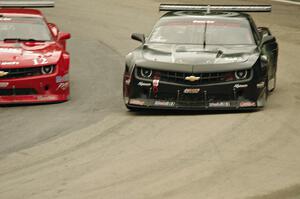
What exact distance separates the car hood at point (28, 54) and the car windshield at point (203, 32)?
5.38 ft

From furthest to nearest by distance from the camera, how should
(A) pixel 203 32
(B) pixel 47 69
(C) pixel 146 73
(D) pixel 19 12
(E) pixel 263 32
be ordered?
(D) pixel 19 12, (E) pixel 263 32, (B) pixel 47 69, (A) pixel 203 32, (C) pixel 146 73

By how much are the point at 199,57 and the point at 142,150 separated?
10.1ft

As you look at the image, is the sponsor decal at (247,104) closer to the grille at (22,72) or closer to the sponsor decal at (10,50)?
the grille at (22,72)

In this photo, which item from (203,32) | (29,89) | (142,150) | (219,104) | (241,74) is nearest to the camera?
(142,150)

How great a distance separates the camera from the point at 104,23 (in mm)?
26562

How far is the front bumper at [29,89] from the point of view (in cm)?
1550

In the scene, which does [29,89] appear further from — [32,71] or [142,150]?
[142,150]

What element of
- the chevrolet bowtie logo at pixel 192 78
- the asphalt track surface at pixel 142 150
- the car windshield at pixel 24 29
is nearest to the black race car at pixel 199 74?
the chevrolet bowtie logo at pixel 192 78

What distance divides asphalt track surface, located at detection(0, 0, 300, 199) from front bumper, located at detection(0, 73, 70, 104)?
0.54ft

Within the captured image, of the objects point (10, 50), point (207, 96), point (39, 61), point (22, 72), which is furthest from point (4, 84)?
point (207, 96)

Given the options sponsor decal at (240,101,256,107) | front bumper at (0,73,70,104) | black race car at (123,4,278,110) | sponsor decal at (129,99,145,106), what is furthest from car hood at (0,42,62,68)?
sponsor decal at (240,101,256,107)

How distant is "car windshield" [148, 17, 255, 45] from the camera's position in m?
15.3

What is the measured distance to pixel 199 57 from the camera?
1427cm

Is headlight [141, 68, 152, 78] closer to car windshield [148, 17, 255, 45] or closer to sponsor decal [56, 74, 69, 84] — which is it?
car windshield [148, 17, 255, 45]
